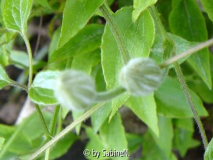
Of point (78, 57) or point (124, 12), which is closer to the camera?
point (124, 12)

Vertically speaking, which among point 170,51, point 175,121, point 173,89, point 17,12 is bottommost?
point 175,121

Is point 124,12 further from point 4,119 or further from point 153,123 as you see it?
point 4,119

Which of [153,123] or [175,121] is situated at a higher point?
[153,123]

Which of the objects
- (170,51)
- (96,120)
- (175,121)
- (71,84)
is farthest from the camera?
(175,121)

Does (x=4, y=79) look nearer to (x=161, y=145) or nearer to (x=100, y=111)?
(x=100, y=111)

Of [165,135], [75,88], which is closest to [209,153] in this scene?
[75,88]

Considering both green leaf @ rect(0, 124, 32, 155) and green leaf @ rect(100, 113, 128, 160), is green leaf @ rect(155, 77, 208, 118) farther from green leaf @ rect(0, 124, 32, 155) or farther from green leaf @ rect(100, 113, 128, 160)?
green leaf @ rect(0, 124, 32, 155)

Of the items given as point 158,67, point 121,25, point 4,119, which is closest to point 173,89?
point 121,25
